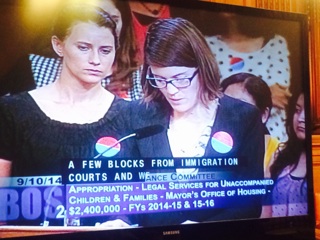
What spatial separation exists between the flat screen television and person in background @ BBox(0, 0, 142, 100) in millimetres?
22

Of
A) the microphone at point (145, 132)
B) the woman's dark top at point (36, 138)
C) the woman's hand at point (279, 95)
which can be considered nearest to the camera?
the woman's dark top at point (36, 138)

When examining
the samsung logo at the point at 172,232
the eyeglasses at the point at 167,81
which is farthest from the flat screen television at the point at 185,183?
the eyeglasses at the point at 167,81

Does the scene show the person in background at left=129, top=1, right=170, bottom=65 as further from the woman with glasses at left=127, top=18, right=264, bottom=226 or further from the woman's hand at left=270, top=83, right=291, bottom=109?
the woman's hand at left=270, top=83, right=291, bottom=109

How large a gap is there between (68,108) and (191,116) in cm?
40

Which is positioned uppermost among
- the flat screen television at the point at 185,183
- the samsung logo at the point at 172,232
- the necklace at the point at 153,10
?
the necklace at the point at 153,10

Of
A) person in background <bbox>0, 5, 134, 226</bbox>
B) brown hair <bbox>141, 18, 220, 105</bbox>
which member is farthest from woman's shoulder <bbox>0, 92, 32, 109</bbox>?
brown hair <bbox>141, 18, 220, 105</bbox>

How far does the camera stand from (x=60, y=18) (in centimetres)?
150

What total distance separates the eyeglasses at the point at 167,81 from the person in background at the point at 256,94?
140mm

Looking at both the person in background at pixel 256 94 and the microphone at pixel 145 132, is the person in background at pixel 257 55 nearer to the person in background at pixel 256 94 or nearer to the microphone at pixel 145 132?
the person in background at pixel 256 94

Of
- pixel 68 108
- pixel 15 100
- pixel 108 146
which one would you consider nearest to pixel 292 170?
pixel 108 146

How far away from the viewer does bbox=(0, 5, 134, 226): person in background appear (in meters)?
1.43

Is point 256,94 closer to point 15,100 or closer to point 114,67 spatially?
point 114,67

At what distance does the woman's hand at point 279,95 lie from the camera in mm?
1803

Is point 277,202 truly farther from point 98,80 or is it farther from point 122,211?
point 98,80
